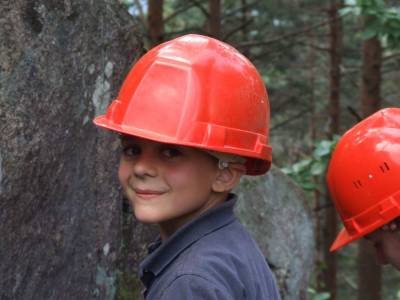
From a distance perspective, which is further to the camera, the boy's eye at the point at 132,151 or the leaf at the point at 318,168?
the leaf at the point at 318,168

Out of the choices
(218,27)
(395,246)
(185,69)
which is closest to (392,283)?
(218,27)

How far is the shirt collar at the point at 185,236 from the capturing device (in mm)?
1898

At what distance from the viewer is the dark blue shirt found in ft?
5.51

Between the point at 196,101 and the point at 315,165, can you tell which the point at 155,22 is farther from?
the point at 196,101

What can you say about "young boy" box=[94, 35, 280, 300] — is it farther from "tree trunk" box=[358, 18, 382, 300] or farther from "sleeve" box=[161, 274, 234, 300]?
"tree trunk" box=[358, 18, 382, 300]

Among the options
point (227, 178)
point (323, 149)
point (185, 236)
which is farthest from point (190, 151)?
point (323, 149)

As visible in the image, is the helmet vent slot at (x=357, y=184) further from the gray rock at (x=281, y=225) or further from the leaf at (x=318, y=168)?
the leaf at (x=318, y=168)

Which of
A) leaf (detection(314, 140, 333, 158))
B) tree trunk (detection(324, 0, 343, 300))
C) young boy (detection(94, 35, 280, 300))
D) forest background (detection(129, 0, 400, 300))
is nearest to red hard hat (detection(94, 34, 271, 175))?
young boy (detection(94, 35, 280, 300))

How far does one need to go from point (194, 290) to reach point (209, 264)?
114 mm

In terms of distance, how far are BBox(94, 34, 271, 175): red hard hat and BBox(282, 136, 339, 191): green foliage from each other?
137 inches

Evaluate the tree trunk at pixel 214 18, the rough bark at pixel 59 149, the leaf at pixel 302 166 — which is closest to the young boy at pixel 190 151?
the rough bark at pixel 59 149

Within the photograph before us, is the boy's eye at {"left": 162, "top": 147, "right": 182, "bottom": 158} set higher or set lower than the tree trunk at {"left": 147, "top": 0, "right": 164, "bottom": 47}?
higher

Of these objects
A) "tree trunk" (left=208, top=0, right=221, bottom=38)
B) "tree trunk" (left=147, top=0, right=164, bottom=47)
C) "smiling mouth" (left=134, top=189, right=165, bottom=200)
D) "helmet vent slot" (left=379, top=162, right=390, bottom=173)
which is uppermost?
"smiling mouth" (left=134, top=189, right=165, bottom=200)

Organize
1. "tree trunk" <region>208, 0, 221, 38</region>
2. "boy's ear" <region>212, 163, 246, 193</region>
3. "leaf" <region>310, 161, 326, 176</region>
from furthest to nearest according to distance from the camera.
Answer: "tree trunk" <region>208, 0, 221, 38</region> → "leaf" <region>310, 161, 326, 176</region> → "boy's ear" <region>212, 163, 246, 193</region>
